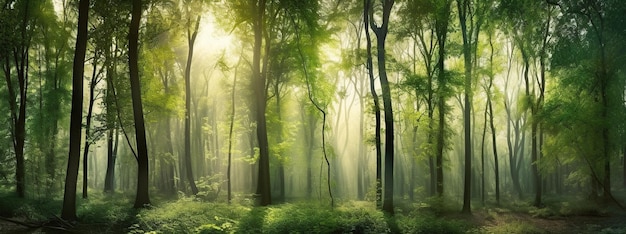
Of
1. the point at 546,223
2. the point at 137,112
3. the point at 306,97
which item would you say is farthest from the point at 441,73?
the point at 137,112

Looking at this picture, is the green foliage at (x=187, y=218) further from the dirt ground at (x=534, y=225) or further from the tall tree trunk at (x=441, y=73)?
the tall tree trunk at (x=441, y=73)

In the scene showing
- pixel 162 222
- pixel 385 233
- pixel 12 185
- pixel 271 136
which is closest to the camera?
pixel 162 222

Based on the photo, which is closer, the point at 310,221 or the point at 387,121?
the point at 310,221

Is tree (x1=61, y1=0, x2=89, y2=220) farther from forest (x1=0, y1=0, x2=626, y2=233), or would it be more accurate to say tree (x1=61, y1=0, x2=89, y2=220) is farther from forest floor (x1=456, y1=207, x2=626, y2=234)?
forest floor (x1=456, y1=207, x2=626, y2=234)

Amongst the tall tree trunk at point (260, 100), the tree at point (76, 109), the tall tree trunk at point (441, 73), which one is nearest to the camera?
the tree at point (76, 109)

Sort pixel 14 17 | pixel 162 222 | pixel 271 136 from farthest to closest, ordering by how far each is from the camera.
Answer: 1. pixel 271 136
2. pixel 14 17
3. pixel 162 222

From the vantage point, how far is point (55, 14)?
24781mm

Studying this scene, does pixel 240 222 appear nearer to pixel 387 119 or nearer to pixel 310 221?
pixel 310 221

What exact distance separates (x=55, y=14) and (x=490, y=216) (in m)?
27.2

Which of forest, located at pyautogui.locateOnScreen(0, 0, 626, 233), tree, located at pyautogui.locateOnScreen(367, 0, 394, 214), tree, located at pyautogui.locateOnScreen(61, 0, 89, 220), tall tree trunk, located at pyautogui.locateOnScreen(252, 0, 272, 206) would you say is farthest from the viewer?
tall tree trunk, located at pyautogui.locateOnScreen(252, 0, 272, 206)

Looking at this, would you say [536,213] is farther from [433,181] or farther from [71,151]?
[71,151]

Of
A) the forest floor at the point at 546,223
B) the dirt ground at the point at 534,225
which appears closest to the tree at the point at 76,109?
the dirt ground at the point at 534,225

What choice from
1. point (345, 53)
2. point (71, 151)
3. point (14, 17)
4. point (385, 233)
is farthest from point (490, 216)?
point (14, 17)

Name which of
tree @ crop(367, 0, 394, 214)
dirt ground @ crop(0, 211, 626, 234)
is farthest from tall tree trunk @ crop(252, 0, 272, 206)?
dirt ground @ crop(0, 211, 626, 234)
